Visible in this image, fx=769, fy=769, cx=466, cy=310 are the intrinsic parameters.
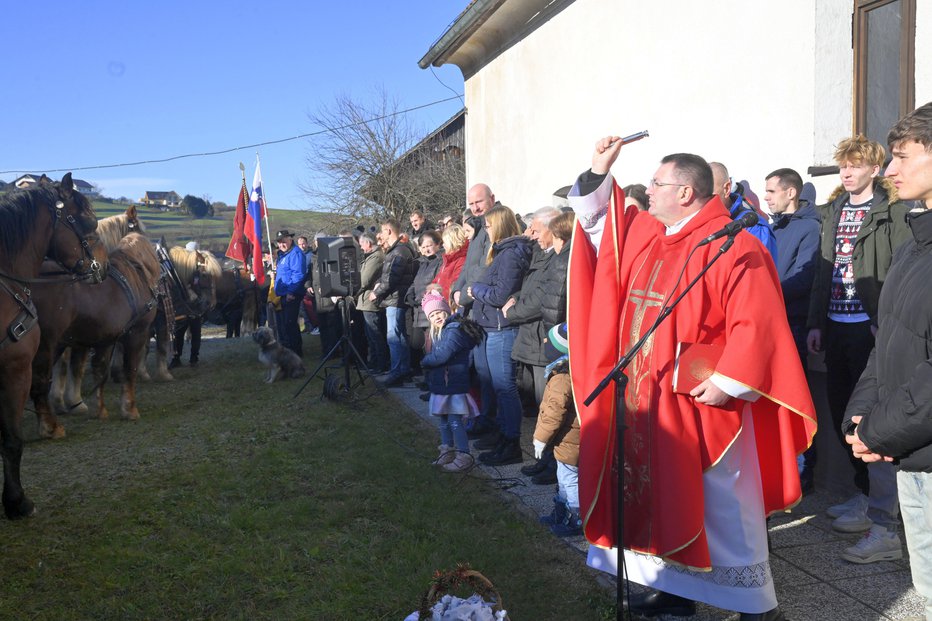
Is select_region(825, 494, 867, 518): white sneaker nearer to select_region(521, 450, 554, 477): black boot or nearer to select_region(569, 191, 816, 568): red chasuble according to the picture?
select_region(569, 191, 816, 568): red chasuble

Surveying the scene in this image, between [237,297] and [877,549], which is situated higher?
[237,297]

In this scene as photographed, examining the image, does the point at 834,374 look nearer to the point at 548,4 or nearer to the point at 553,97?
the point at 553,97

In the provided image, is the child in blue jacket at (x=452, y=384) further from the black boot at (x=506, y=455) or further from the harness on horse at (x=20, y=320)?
the harness on horse at (x=20, y=320)

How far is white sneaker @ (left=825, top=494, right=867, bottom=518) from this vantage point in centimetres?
455

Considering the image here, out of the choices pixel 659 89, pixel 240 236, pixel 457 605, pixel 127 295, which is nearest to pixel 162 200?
pixel 240 236

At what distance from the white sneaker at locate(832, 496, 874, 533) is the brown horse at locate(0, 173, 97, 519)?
17.1 feet

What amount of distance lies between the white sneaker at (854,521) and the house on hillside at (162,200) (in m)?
47.3

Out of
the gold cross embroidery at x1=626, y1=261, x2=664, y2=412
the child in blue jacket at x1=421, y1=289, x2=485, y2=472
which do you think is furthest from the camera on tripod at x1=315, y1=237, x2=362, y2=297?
the gold cross embroidery at x1=626, y1=261, x2=664, y2=412

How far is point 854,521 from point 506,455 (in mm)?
2620

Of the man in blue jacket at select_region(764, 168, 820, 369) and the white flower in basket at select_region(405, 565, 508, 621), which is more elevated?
the man in blue jacket at select_region(764, 168, 820, 369)

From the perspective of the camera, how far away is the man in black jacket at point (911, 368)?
2.36m

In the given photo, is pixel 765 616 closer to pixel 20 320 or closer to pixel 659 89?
pixel 20 320

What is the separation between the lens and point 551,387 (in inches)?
184

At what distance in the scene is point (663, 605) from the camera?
3.57 m
